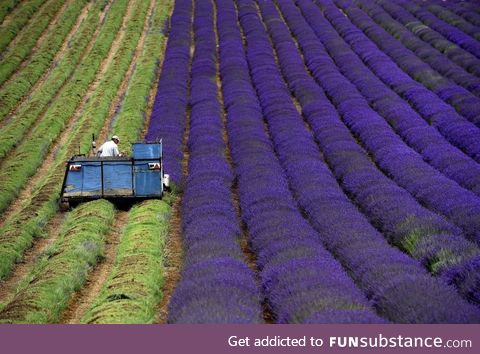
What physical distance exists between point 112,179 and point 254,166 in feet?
12.2

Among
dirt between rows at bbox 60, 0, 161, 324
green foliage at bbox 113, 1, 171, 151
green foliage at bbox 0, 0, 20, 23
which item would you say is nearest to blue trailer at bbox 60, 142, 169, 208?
dirt between rows at bbox 60, 0, 161, 324

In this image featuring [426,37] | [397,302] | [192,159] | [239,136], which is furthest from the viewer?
[426,37]

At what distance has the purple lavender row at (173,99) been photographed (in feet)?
61.9

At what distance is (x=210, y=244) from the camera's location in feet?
36.4

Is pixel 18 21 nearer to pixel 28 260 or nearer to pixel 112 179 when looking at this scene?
pixel 112 179

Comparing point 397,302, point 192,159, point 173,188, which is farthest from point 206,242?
point 192,159

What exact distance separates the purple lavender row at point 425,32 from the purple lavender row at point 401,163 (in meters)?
5.89

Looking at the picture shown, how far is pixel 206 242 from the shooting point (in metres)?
11.2

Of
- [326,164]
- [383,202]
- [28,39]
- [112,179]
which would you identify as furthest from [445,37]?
[112,179]

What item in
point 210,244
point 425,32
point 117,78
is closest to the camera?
point 210,244

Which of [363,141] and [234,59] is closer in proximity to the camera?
[363,141]

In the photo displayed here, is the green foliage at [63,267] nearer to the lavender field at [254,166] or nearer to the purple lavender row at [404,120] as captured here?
the lavender field at [254,166]

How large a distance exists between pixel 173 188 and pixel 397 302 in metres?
9.05

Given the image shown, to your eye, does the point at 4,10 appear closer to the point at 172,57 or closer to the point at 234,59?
the point at 172,57
